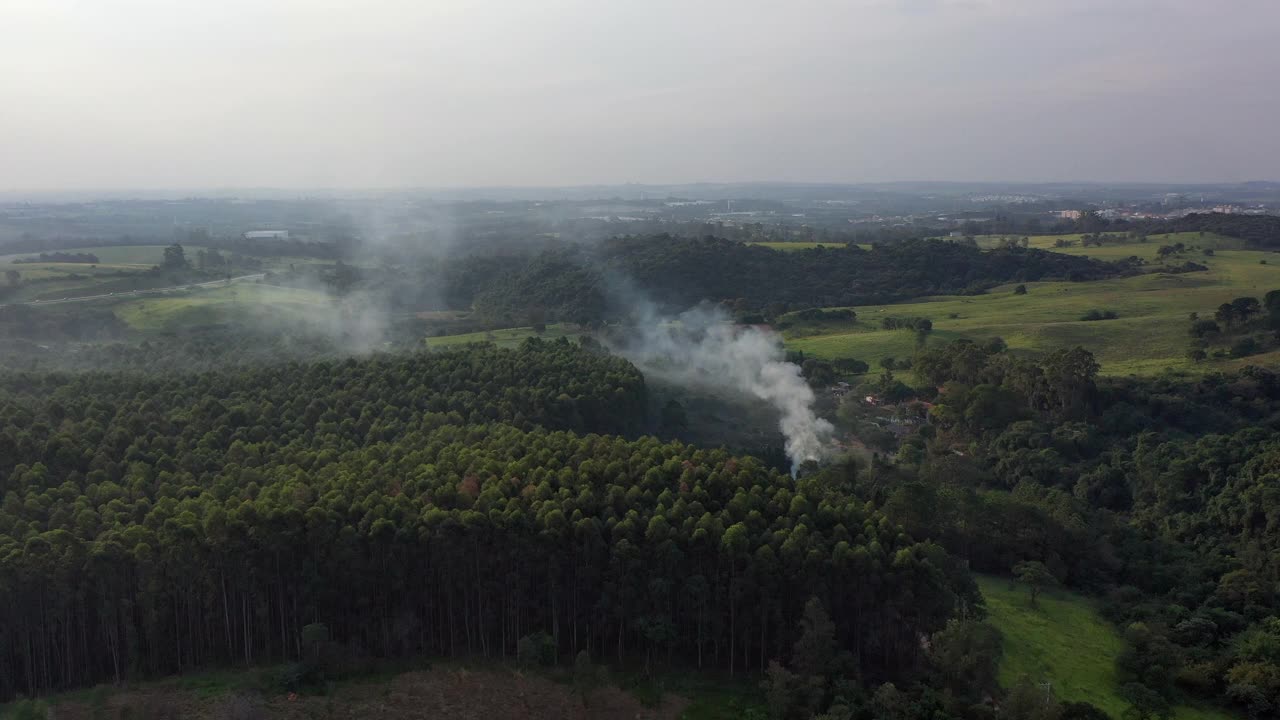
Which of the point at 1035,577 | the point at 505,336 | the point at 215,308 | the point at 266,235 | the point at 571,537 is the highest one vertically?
the point at 266,235

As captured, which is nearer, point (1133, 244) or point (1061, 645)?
point (1061, 645)

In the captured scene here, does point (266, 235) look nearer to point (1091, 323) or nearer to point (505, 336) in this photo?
point (505, 336)

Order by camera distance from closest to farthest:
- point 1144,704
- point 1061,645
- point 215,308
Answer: point 1144,704 < point 1061,645 < point 215,308

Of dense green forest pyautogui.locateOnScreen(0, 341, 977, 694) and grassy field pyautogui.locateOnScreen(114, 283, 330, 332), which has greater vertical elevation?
grassy field pyautogui.locateOnScreen(114, 283, 330, 332)

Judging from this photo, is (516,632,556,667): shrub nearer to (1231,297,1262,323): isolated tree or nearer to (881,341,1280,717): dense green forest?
(881,341,1280,717): dense green forest

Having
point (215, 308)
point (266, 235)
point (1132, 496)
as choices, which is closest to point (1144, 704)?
Result: point (1132, 496)

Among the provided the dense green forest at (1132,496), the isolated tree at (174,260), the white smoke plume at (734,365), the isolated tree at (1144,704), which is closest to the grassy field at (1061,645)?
the isolated tree at (1144,704)

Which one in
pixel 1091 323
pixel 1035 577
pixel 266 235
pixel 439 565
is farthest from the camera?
pixel 266 235

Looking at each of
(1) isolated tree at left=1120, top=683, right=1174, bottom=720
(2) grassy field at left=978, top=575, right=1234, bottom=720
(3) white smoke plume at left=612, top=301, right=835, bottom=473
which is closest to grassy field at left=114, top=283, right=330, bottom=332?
(3) white smoke plume at left=612, top=301, right=835, bottom=473
